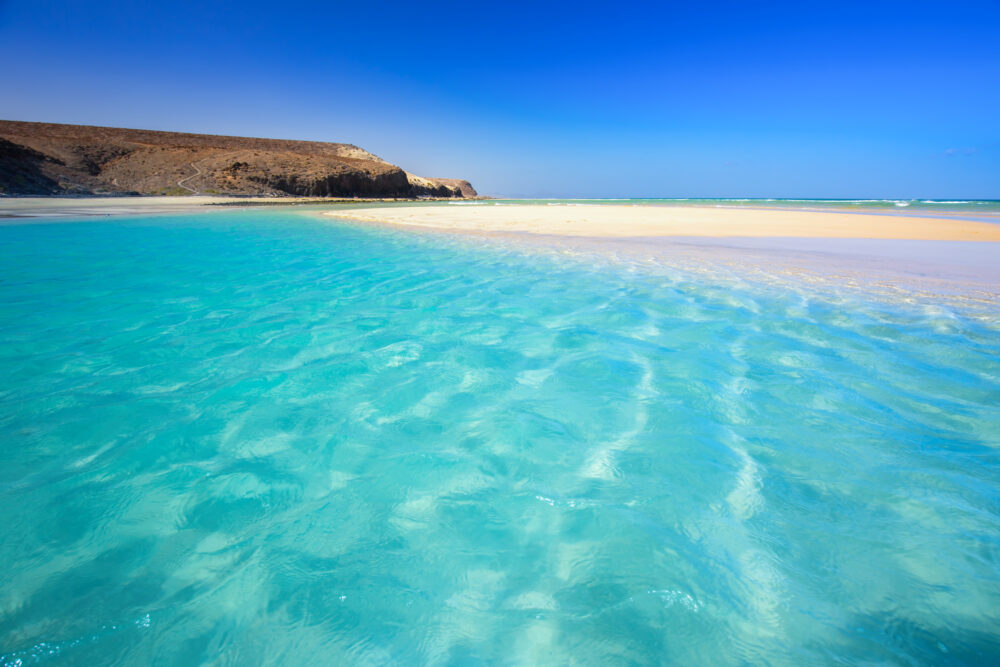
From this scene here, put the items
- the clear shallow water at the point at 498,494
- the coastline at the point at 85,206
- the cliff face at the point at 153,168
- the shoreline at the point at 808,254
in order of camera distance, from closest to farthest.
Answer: the clear shallow water at the point at 498,494 < the shoreline at the point at 808,254 < the coastline at the point at 85,206 < the cliff face at the point at 153,168

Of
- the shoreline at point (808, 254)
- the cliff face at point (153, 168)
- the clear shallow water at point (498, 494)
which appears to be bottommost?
the clear shallow water at point (498, 494)

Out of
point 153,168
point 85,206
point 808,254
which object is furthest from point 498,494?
point 153,168

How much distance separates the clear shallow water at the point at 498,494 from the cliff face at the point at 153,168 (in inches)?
1744

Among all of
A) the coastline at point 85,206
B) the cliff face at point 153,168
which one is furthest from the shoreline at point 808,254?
the cliff face at point 153,168

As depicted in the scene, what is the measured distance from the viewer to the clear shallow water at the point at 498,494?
47.8 inches

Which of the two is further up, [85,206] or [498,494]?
[85,206]

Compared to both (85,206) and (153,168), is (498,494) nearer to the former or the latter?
(85,206)

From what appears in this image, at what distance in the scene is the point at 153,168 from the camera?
152 ft

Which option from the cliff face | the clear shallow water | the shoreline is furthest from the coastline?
the clear shallow water

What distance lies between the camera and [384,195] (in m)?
60.2

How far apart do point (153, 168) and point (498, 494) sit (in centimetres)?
6088

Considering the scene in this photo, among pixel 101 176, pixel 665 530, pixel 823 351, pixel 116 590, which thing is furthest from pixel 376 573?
pixel 101 176

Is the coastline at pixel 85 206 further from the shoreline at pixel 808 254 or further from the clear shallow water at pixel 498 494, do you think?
the clear shallow water at pixel 498 494

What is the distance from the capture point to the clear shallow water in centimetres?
121
